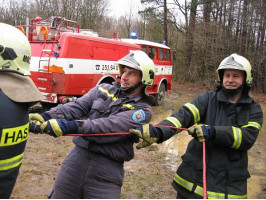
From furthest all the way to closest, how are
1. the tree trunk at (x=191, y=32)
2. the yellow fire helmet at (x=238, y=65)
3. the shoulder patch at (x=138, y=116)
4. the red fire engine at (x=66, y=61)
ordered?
the tree trunk at (x=191, y=32), the red fire engine at (x=66, y=61), the yellow fire helmet at (x=238, y=65), the shoulder patch at (x=138, y=116)

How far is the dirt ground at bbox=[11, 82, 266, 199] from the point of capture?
3.88 m

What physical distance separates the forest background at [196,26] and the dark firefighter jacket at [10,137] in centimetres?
1657

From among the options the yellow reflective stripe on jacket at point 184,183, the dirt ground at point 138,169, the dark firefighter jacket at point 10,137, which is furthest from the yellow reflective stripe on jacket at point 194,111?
the dirt ground at point 138,169

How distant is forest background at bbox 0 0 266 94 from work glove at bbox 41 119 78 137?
16129 millimetres

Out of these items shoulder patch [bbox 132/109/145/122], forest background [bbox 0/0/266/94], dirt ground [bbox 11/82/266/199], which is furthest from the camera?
forest background [bbox 0/0/266/94]

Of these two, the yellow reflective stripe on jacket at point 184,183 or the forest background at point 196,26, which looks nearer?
the yellow reflective stripe on jacket at point 184,183

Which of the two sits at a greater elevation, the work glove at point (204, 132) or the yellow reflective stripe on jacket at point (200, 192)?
the work glove at point (204, 132)

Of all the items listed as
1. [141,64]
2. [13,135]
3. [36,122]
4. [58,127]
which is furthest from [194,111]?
[13,135]

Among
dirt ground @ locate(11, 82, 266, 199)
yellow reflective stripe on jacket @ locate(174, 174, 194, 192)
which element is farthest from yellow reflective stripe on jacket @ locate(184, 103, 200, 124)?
dirt ground @ locate(11, 82, 266, 199)

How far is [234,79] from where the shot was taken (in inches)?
94.7

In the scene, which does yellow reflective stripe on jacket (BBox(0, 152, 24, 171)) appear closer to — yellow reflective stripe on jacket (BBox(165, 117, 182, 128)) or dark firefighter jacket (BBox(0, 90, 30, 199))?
dark firefighter jacket (BBox(0, 90, 30, 199))

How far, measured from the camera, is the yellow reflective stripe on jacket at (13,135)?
5.10 ft

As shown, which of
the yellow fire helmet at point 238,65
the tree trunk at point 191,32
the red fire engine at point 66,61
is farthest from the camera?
the tree trunk at point 191,32

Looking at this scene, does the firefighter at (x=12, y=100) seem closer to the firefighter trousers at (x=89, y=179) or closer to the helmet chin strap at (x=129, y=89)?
the firefighter trousers at (x=89, y=179)
